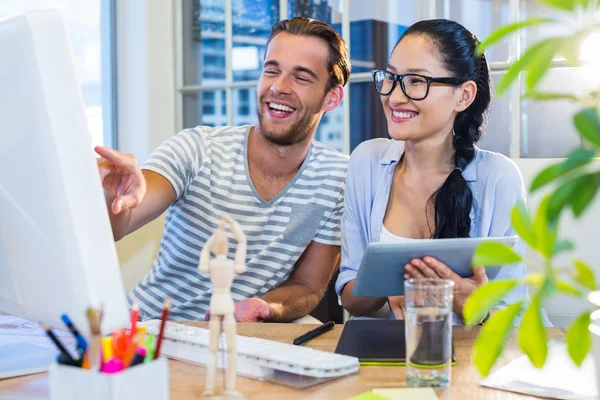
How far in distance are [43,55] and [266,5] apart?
8.50ft

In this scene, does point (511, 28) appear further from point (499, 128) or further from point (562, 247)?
point (499, 128)

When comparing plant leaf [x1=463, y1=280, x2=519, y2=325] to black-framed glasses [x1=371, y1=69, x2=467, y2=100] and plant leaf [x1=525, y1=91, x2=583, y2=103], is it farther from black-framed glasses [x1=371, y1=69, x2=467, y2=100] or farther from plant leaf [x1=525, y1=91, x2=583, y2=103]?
black-framed glasses [x1=371, y1=69, x2=467, y2=100]

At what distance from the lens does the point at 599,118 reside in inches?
13.9

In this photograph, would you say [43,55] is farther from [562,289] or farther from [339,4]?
[339,4]

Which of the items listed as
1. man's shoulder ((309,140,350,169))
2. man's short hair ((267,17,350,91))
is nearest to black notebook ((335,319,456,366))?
man's shoulder ((309,140,350,169))

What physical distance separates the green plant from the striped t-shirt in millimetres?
1543

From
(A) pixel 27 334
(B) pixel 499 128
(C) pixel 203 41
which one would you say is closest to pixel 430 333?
(A) pixel 27 334

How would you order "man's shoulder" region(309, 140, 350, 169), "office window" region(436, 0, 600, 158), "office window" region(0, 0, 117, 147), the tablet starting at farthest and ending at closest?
"office window" region(0, 0, 117, 147), "office window" region(436, 0, 600, 158), "man's shoulder" region(309, 140, 350, 169), the tablet

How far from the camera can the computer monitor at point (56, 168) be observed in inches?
30.7

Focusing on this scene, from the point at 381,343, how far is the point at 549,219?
2.72 ft

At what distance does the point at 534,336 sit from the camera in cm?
40

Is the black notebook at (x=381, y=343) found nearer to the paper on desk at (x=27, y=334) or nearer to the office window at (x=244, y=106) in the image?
the paper on desk at (x=27, y=334)

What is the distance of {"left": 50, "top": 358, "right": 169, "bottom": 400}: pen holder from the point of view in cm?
71

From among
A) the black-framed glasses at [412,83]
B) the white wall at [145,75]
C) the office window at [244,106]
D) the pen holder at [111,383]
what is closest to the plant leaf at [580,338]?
the pen holder at [111,383]
